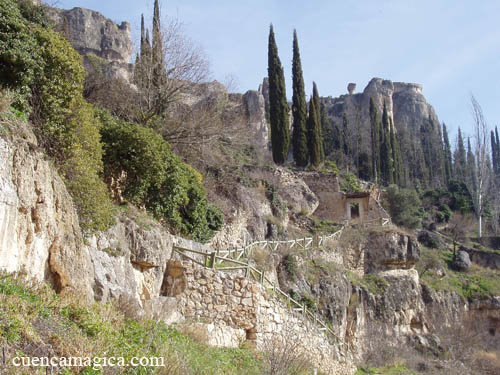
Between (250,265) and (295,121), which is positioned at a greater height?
(295,121)

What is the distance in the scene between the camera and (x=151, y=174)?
14.8 m

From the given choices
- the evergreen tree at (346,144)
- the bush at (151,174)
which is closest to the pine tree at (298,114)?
the evergreen tree at (346,144)

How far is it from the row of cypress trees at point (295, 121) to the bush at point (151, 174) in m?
18.9

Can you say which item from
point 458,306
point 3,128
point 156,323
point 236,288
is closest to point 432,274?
point 458,306

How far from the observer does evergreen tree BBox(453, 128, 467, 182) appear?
63694 millimetres

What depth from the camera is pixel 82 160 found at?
37.1 ft

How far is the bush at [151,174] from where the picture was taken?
1425 centimetres

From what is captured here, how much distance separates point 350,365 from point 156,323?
10.7 meters

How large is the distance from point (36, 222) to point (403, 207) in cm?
3755

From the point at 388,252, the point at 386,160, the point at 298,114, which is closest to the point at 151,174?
the point at 388,252

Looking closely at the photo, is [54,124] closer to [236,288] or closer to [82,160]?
[82,160]

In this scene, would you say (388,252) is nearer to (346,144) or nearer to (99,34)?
(346,144)

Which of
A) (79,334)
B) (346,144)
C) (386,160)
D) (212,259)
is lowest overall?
(79,334)

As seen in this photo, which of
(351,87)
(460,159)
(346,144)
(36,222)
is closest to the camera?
(36,222)
